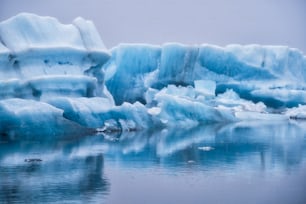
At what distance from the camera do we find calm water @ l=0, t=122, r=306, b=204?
14.2ft

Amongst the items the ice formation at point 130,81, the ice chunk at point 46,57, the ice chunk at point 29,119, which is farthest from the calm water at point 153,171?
the ice chunk at point 46,57

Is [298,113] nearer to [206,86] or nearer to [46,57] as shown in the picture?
[206,86]

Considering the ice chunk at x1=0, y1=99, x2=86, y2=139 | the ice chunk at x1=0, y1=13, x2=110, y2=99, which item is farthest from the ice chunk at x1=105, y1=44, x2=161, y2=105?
the ice chunk at x1=0, y1=99, x2=86, y2=139

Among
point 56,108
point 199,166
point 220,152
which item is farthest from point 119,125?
point 199,166

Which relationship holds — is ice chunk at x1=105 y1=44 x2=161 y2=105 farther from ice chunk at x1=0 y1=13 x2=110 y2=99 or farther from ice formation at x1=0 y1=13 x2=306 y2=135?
ice chunk at x1=0 y1=13 x2=110 y2=99

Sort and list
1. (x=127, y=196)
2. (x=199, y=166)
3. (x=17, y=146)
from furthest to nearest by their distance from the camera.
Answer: (x=17, y=146), (x=199, y=166), (x=127, y=196)

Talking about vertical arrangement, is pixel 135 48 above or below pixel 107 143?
above

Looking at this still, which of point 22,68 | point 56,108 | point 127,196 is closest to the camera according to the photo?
point 127,196

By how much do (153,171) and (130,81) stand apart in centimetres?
1095

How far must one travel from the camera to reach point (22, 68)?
10.6m

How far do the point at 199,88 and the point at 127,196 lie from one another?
1249 centimetres

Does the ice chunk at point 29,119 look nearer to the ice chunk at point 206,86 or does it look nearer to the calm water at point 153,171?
the calm water at point 153,171

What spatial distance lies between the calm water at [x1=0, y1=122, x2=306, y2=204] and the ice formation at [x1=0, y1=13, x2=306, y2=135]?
1.43m

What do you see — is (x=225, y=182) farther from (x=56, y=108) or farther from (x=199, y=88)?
(x=199, y=88)
